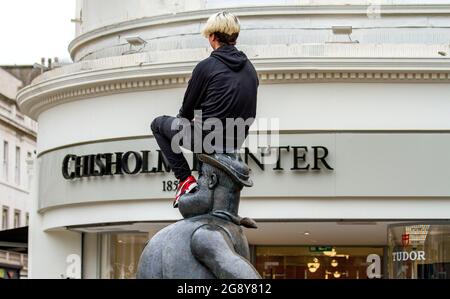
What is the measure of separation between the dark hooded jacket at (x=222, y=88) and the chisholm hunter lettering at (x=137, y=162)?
1457cm

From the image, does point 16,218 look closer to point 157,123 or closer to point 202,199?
point 157,123

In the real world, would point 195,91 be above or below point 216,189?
above

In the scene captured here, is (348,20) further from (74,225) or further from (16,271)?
(16,271)

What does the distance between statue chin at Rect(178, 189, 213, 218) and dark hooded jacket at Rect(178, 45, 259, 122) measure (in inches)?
21.9

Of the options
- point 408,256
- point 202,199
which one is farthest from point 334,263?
point 202,199

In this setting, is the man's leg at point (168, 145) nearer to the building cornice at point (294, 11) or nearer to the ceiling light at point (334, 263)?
the building cornice at point (294, 11)

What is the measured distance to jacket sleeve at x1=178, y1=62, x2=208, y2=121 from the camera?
9.37 m

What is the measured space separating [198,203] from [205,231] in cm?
31

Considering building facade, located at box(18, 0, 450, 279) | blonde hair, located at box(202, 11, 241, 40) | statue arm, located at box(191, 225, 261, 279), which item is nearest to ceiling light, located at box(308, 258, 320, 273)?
building facade, located at box(18, 0, 450, 279)

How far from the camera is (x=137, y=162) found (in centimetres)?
2647

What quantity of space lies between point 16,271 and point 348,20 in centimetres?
3597

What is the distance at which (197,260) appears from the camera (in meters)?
9.02

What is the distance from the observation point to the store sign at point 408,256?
25.3 metres

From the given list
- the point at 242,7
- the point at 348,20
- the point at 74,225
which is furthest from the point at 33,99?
the point at 348,20
